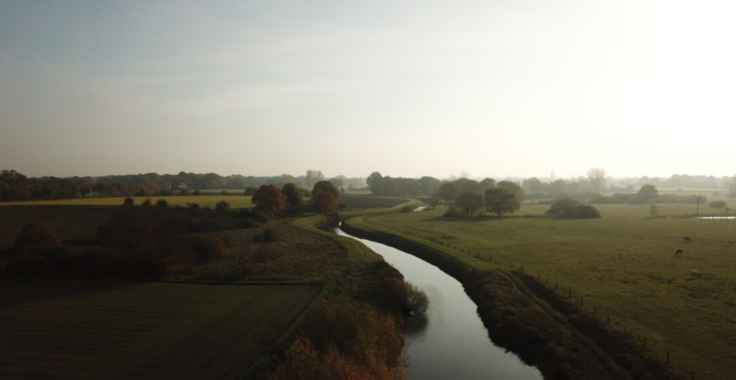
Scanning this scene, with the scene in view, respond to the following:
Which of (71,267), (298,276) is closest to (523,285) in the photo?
(298,276)

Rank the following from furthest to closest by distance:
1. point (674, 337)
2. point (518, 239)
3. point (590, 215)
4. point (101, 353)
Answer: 1. point (590, 215)
2. point (518, 239)
3. point (674, 337)
4. point (101, 353)

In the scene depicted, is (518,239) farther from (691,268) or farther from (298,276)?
(298,276)

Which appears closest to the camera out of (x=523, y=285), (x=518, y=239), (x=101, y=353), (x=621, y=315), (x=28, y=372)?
(x=28, y=372)

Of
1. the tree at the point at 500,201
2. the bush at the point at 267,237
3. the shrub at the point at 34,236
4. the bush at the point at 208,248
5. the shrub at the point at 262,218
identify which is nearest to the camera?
the shrub at the point at 34,236

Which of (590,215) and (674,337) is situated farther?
(590,215)

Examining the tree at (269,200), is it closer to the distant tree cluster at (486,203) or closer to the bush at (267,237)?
the bush at (267,237)

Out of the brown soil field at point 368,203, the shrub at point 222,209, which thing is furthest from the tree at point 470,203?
the shrub at point 222,209
